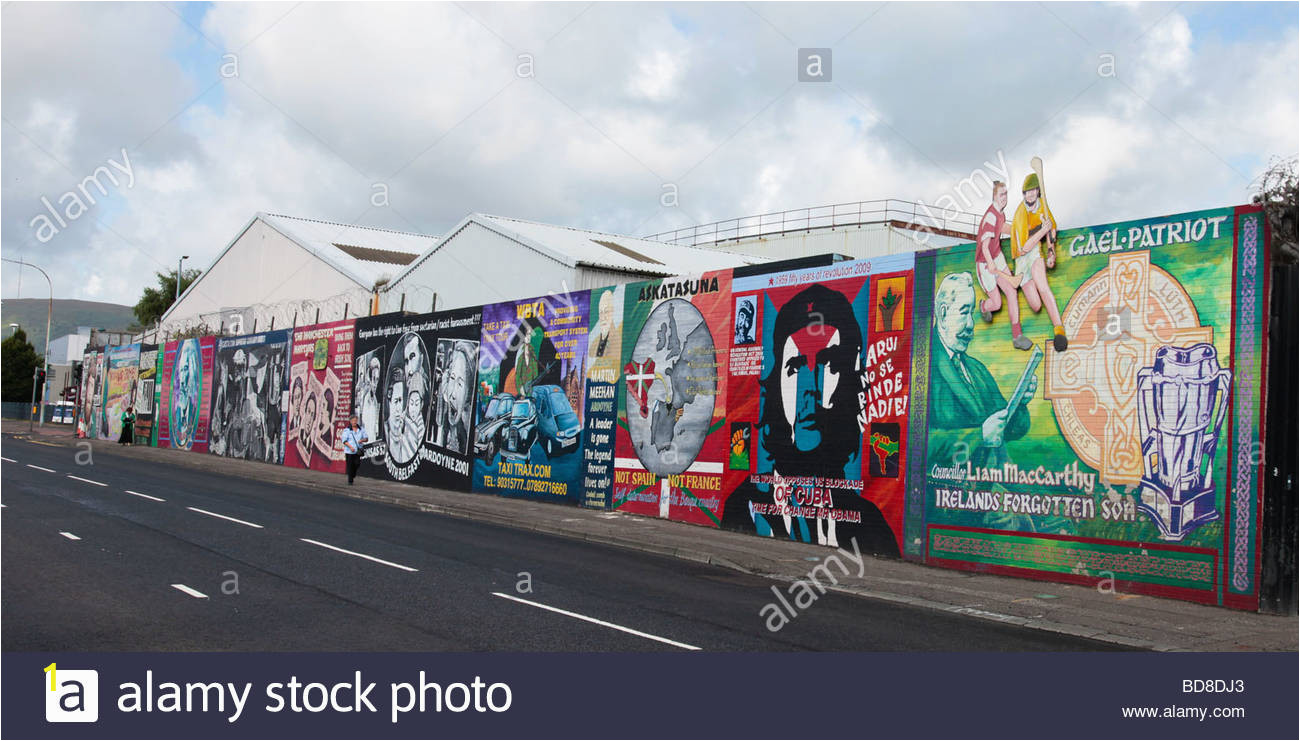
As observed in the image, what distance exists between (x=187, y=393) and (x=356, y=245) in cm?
1389

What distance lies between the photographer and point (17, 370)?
98.5 m

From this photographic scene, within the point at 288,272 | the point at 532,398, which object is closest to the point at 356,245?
the point at 288,272

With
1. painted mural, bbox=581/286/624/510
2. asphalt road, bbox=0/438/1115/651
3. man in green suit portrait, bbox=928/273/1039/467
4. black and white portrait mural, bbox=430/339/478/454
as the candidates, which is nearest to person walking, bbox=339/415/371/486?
black and white portrait mural, bbox=430/339/478/454

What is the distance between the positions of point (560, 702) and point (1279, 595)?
931 centimetres

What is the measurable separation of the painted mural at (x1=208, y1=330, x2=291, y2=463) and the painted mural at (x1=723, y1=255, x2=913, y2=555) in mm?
19670

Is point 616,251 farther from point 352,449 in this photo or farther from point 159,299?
point 159,299

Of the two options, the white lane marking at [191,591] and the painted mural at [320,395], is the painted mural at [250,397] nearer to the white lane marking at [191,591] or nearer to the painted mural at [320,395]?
the painted mural at [320,395]

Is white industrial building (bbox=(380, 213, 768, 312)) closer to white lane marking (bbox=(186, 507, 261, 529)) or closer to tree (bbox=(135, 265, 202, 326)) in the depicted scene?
white lane marking (bbox=(186, 507, 261, 529))

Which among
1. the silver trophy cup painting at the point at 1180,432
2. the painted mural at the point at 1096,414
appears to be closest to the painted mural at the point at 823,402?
the painted mural at the point at 1096,414

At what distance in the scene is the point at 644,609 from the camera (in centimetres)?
1065

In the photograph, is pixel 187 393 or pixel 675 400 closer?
pixel 675 400

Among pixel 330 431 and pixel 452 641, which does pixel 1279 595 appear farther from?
pixel 330 431

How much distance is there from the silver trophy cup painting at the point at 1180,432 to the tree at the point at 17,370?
340 ft

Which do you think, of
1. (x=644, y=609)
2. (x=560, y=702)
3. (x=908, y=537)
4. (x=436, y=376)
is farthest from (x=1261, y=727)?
(x=436, y=376)
